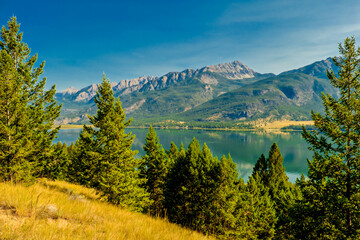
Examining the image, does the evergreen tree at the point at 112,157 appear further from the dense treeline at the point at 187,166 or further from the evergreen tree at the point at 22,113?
the evergreen tree at the point at 22,113

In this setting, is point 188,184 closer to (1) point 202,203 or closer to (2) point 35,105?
(1) point 202,203

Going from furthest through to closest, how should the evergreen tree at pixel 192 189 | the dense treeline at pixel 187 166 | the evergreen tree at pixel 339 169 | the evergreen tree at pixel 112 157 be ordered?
1. the evergreen tree at pixel 192 189
2. the evergreen tree at pixel 112 157
3. the dense treeline at pixel 187 166
4. the evergreen tree at pixel 339 169

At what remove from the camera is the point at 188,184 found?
23953 mm

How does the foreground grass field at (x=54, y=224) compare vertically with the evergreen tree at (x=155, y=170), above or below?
above

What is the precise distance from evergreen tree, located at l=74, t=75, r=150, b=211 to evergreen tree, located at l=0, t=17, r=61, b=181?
407 centimetres

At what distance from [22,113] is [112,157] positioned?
795cm

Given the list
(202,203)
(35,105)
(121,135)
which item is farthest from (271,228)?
(35,105)

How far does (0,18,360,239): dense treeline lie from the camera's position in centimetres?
1179

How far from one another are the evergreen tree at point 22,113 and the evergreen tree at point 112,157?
13.4 feet

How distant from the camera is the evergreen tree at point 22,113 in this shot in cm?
1449

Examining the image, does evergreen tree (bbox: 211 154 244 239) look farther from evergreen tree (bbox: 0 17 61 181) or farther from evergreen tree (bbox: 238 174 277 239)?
evergreen tree (bbox: 0 17 61 181)

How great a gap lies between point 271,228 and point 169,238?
2307cm

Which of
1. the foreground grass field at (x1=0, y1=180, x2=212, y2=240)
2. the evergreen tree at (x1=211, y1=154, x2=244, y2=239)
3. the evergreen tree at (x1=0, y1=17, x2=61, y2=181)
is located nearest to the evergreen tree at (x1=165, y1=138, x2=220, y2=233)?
Answer: the evergreen tree at (x1=211, y1=154, x2=244, y2=239)

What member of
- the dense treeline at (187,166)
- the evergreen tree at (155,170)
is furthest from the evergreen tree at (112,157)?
the evergreen tree at (155,170)
